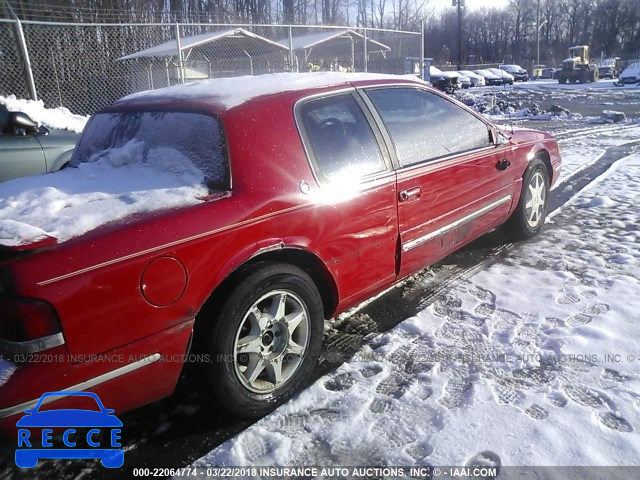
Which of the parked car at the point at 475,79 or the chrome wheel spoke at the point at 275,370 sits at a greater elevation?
the parked car at the point at 475,79

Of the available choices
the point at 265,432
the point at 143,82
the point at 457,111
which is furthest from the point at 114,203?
the point at 143,82

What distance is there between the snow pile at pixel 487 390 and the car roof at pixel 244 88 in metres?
1.59

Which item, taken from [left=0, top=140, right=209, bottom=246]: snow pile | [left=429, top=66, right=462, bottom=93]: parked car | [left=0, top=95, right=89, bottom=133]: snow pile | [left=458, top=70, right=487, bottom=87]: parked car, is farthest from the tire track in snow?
[left=458, top=70, right=487, bottom=87]: parked car

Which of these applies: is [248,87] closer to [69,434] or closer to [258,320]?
[258,320]

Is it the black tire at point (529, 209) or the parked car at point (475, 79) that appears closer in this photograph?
the black tire at point (529, 209)

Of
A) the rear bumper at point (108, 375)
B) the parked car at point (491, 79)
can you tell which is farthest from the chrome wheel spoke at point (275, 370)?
the parked car at point (491, 79)

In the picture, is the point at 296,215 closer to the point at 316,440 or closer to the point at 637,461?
the point at 316,440

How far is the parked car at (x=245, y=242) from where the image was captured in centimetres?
184

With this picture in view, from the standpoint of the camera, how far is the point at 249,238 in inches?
91.1

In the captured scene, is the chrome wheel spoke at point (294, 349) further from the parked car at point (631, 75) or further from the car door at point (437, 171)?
the parked car at point (631, 75)

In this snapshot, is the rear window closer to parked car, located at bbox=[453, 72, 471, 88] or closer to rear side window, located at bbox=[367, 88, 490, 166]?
rear side window, located at bbox=[367, 88, 490, 166]

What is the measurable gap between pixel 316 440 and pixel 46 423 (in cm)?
111

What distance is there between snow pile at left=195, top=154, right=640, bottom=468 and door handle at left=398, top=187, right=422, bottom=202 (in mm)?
814

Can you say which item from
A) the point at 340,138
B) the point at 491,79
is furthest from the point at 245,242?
the point at 491,79
